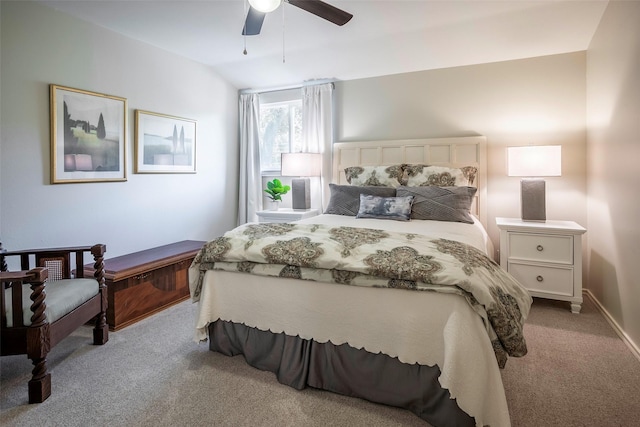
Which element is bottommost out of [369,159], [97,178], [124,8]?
[97,178]

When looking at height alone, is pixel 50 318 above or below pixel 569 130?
below

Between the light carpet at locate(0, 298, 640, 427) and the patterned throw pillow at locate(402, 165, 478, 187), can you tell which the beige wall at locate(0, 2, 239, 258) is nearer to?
the light carpet at locate(0, 298, 640, 427)

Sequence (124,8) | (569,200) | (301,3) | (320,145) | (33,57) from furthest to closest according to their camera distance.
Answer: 1. (320,145)
2. (569,200)
3. (124,8)
4. (33,57)
5. (301,3)

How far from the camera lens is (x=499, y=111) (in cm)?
347

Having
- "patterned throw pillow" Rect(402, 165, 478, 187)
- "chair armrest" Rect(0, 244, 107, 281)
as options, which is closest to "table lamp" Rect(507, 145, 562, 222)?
"patterned throw pillow" Rect(402, 165, 478, 187)

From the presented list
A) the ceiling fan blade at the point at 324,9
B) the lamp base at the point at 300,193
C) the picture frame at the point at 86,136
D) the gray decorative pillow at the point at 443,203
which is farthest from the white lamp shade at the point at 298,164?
the ceiling fan blade at the point at 324,9

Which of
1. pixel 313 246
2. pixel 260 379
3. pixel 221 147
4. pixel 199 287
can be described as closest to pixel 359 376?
pixel 260 379

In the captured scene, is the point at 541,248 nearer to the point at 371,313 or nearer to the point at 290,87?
the point at 371,313

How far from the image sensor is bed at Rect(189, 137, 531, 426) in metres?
1.43

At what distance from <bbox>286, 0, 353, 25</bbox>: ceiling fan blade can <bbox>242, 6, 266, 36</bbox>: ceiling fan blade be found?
0.22 metres

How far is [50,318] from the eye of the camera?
1791mm

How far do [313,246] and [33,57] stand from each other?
2.65m

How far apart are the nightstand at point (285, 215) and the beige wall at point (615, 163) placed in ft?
9.05

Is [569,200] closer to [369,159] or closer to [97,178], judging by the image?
[369,159]
